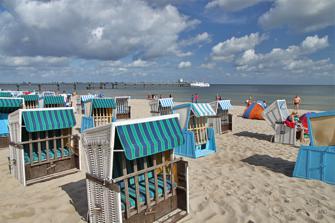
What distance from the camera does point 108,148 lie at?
11.0 feet

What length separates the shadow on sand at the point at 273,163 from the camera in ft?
21.8

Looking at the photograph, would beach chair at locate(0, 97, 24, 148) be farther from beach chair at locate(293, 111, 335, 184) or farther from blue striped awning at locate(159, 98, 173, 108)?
beach chair at locate(293, 111, 335, 184)

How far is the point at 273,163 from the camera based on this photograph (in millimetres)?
7309

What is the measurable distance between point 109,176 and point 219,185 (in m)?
3.09

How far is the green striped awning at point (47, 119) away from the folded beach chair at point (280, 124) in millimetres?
7809

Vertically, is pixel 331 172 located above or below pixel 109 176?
below

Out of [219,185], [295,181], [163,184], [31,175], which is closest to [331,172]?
[295,181]

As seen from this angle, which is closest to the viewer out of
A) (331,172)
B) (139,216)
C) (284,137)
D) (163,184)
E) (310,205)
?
(139,216)

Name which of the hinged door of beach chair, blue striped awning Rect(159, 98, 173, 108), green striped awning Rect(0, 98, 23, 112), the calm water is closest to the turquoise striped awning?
the hinged door of beach chair

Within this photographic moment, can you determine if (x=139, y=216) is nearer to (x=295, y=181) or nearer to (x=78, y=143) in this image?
(x=78, y=143)

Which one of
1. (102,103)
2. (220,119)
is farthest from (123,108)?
(220,119)

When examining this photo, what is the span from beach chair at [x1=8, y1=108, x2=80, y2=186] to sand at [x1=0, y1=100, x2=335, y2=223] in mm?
358

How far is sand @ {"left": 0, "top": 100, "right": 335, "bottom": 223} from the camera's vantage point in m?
4.35

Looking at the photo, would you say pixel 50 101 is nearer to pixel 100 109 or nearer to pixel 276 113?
pixel 100 109
